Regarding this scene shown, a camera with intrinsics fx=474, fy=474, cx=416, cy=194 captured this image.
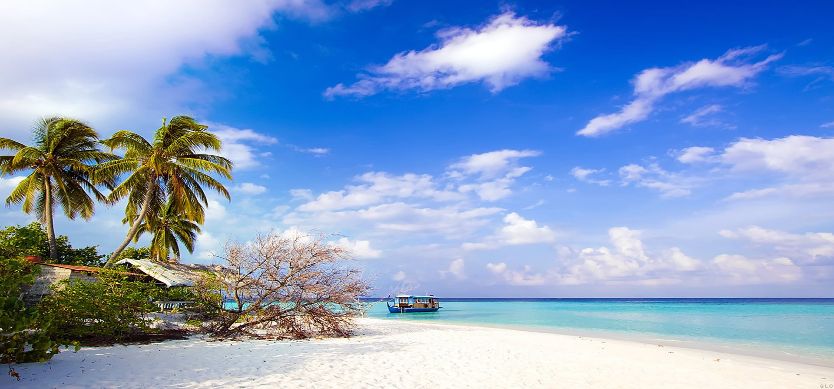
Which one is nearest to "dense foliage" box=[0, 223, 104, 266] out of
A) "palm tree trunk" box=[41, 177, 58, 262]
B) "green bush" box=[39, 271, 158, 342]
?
"palm tree trunk" box=[41, 177, 58, 262]

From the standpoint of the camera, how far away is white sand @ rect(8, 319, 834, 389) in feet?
27.6

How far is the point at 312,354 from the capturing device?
11.5 meters

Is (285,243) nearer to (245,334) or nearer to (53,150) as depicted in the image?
(245,334)

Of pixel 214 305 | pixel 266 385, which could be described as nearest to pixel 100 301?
pixel 214 305

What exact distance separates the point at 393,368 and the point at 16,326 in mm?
6649

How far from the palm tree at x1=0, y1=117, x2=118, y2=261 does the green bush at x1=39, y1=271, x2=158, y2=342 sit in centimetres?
1540

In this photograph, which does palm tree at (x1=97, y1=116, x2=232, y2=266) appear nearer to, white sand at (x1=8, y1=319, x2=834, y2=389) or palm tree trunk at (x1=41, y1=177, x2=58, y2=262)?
palm tree trunk at (x1=41, y1=177, x2=58, y2=262)

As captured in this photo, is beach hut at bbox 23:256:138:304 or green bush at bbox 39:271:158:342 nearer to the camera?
green bush at bbox 39:271:158:342

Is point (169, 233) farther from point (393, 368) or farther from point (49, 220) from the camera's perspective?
point (393, 368)

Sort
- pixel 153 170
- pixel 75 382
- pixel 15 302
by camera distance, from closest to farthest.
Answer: pixel 75 382 < pixel 15 302 < pixel 153 170

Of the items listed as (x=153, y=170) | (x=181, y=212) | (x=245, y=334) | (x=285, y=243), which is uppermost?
(x=153, y=170)

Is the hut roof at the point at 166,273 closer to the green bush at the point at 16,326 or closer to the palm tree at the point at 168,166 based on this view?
the palm tree at the point at 168,166

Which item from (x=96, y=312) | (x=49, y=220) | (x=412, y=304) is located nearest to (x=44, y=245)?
(x=49, y=220)

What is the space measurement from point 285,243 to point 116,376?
25.9 feet
